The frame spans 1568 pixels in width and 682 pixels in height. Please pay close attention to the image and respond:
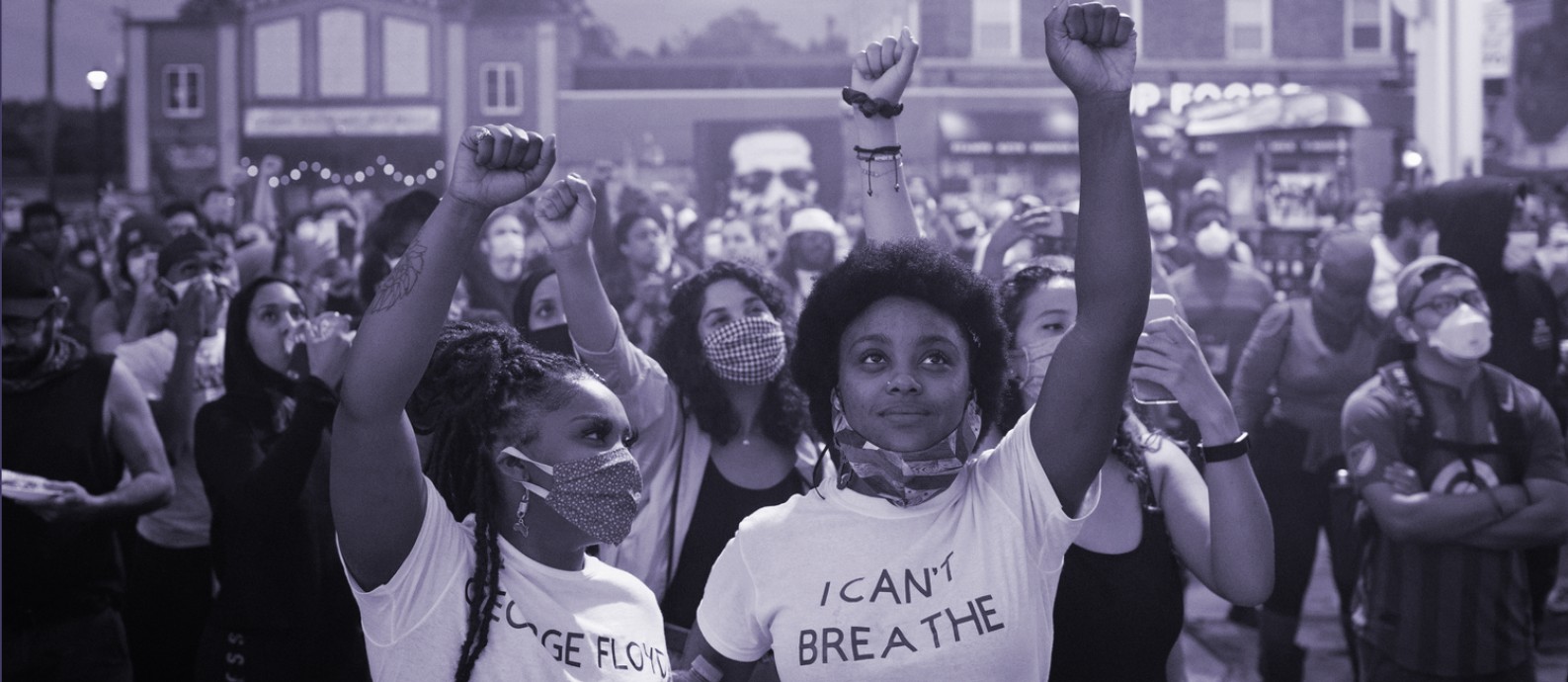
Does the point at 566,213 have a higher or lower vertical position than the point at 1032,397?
higher

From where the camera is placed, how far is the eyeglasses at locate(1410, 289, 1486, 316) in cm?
459

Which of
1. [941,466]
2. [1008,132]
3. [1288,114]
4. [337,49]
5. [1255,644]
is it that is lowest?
[1255,644]

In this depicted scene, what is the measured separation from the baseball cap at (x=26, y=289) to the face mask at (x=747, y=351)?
83.2 inches

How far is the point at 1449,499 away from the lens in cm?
428

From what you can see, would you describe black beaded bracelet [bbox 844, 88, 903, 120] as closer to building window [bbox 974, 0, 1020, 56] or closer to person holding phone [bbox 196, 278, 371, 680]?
person holding phone [bbox 196, 278, 371, 680]

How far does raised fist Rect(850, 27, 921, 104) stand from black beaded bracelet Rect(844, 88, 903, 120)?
0.01 meters

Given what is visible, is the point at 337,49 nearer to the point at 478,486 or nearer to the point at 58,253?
the point at 58,253

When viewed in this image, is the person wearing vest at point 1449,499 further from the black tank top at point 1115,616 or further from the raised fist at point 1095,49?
the raised fist at point 1095,49

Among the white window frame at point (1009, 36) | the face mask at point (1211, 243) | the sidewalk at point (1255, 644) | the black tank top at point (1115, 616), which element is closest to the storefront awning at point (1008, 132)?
the white window frame at point (1009, 36)

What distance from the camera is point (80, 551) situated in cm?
443

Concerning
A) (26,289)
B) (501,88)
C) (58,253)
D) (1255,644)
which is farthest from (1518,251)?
(501,88)

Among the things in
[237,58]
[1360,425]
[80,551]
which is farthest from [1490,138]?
[237,58]

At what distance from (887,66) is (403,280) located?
1.46 m

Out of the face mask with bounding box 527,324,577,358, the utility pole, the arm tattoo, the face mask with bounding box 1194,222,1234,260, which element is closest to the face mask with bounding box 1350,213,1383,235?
Result: the face mask with bounding box 1194,222,1234,260
